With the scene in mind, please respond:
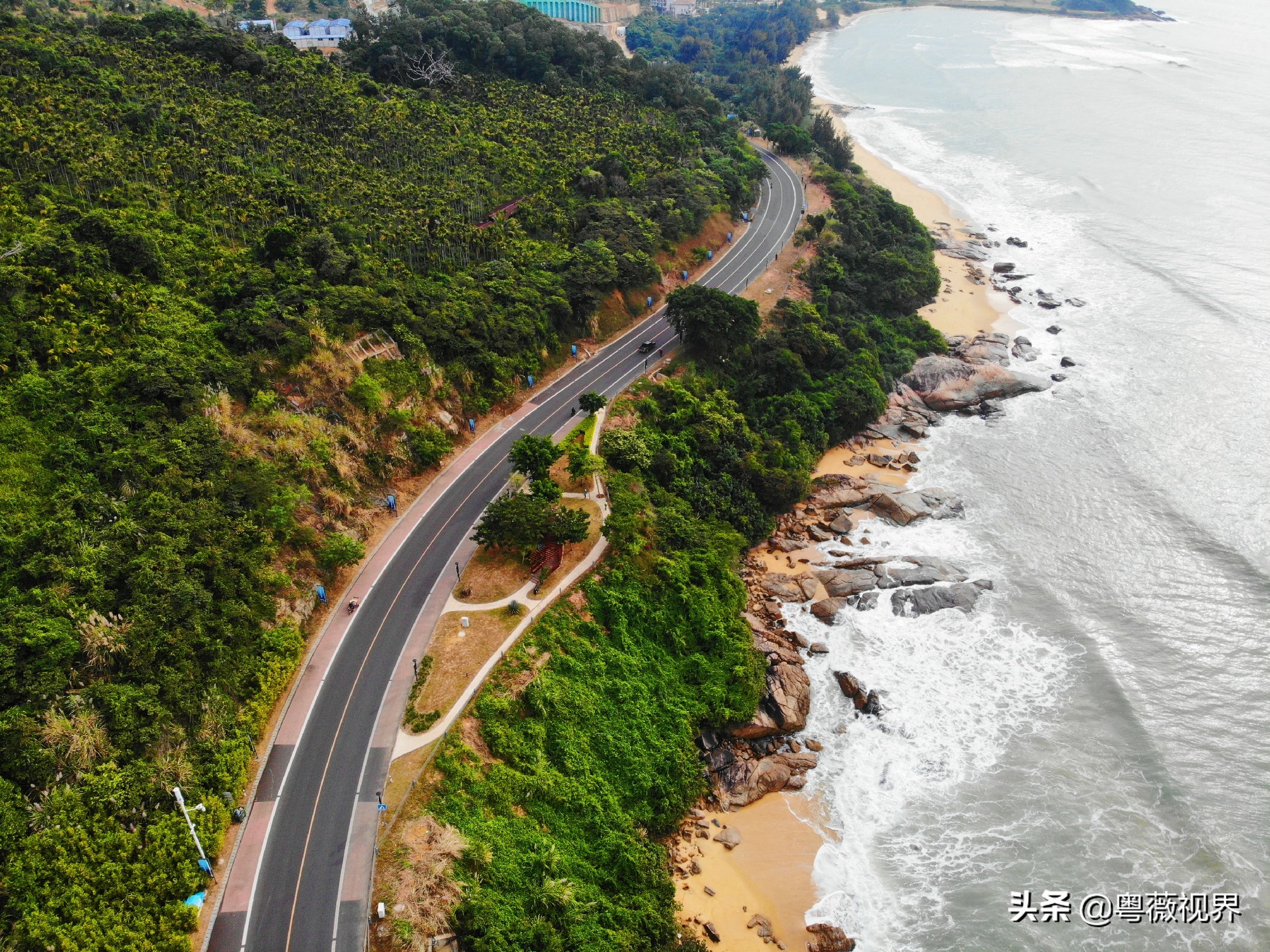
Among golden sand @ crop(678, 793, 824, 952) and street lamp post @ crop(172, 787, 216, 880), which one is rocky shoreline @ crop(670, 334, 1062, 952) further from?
street lamp post @ crop(172, 787, 216, 880)

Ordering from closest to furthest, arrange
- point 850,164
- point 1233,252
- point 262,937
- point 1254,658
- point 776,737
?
point 262,937
point 776,737
point 1254,658
point 1233,252
point 850,164

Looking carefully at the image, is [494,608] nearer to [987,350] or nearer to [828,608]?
[828,608]

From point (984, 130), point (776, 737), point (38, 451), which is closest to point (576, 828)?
point (776, 737)

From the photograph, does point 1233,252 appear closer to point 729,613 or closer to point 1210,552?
point 1210,552

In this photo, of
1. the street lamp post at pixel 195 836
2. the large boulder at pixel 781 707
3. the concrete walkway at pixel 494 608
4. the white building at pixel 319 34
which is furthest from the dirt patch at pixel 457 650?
the white building at pixel 319 34

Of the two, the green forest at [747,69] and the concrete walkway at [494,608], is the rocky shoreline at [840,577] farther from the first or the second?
the green forest at [747,69]

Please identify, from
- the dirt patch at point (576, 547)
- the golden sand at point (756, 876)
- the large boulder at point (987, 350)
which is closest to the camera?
the golden sand at point (756, 876)

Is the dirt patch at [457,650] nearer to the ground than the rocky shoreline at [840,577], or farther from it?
farther from it
